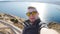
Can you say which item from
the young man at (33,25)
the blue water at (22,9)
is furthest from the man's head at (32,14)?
the blue water at (22,9)

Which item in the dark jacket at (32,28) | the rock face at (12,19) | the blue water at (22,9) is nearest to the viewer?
the dark jacket at (32,28)

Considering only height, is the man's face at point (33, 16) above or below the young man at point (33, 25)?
above

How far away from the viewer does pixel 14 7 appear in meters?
1.98

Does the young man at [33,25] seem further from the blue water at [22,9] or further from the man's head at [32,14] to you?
the blue water at [22,9]

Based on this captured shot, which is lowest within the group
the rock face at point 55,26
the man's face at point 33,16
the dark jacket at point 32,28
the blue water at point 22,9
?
the rock face at point 55,26

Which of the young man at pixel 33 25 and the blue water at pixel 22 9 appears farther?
the blue water at pixel 22 9

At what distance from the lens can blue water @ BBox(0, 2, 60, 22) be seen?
1.82 m

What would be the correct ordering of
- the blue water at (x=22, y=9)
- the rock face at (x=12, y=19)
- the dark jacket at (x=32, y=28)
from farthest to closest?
Answer: the rock face at (x=12, y=19)
the blue water at (x=22, y=9)
the dark jacket at (x=32, y=28)

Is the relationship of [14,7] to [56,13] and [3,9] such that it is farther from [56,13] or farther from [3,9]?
[56,13]

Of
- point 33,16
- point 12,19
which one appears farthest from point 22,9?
point 33,16

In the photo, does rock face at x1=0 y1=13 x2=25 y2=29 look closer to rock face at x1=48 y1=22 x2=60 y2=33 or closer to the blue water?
the blue water

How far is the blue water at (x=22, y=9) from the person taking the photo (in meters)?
1.82

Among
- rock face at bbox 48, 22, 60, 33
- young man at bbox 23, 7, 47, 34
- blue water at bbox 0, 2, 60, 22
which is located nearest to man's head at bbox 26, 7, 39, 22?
young man at bbox 23, 7, 47, 34

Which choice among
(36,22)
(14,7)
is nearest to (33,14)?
(36,22)
